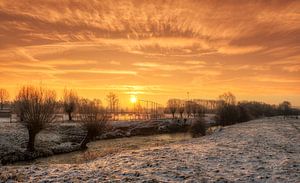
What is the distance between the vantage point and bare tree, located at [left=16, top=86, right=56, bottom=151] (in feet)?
136

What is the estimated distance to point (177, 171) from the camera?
19.1 meters

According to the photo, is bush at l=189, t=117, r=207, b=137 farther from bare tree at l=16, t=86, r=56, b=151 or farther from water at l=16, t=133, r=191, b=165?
bare tree at l=16, t=86, r=56, b=151

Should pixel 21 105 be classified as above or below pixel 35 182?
above

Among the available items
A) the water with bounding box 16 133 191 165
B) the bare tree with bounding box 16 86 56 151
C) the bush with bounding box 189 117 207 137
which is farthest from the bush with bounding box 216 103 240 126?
the bare tree with bounding box 16 86 56 151

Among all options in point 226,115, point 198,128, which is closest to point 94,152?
point 198,128

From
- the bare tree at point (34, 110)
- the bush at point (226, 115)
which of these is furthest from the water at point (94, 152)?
the bush at point (226, 115)

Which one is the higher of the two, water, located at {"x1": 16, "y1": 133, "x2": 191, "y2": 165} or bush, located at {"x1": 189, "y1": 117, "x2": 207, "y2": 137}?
bush, located at {"x1": 189, "y1": 117, "x2": 207, "y2": 137}

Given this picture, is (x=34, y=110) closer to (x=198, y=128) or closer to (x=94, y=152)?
(x=94, y=152)

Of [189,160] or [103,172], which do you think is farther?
[189,160]

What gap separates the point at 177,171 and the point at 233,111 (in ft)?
295

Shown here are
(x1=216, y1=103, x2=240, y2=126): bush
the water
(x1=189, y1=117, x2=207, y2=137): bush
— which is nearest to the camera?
the water

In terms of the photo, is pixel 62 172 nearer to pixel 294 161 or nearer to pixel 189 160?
pixel 189 160

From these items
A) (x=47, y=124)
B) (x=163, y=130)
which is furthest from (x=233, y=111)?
(x=47, y=124)

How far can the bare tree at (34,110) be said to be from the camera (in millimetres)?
41531
